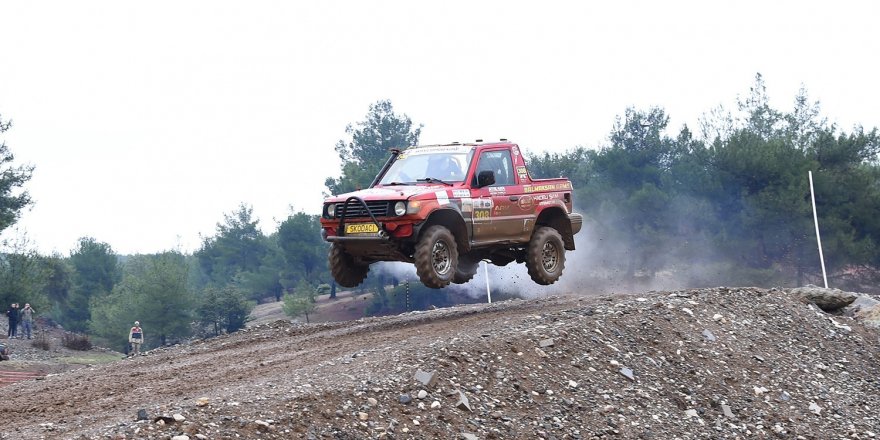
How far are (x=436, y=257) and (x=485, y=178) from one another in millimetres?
1476

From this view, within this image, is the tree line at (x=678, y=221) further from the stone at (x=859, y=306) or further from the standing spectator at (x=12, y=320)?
the stone at (x=859, y=306)

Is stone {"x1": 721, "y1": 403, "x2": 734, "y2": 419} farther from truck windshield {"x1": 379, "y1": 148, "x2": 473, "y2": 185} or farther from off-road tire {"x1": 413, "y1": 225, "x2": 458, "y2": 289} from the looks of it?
truck windshield {"x1": 379, "y1": 148, "x2": 473, "y2": 185}

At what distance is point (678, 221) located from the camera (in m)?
46.3

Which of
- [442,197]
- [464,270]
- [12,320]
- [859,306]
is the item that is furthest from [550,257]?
[12,320]

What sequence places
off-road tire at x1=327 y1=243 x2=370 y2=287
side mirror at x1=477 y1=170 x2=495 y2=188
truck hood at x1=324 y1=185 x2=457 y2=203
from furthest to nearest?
off-road tire at x1=327 y1=243 x2=370 y2=287 < side mirror at x1=477 y1=170 x2=495 y2=188 < truck hood at x1=324 y1=185 x2=457 y2=203

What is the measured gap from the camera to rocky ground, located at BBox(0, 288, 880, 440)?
342 inches

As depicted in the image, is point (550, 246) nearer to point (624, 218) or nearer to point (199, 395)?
point (199, 395)

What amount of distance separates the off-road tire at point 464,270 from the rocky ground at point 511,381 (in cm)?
66

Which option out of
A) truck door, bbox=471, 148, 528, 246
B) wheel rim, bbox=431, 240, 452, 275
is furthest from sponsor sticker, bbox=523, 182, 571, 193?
wheel rim, bbox=431, 240, 452, 275

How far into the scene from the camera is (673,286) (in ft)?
145

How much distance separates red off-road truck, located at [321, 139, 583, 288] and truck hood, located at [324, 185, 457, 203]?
0.05 ft

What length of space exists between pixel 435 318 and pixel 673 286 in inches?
1220

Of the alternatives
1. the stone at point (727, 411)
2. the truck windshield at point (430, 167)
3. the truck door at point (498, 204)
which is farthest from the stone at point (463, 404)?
the truck windshield at point (430, 167)

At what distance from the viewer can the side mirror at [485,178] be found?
1412 cm
